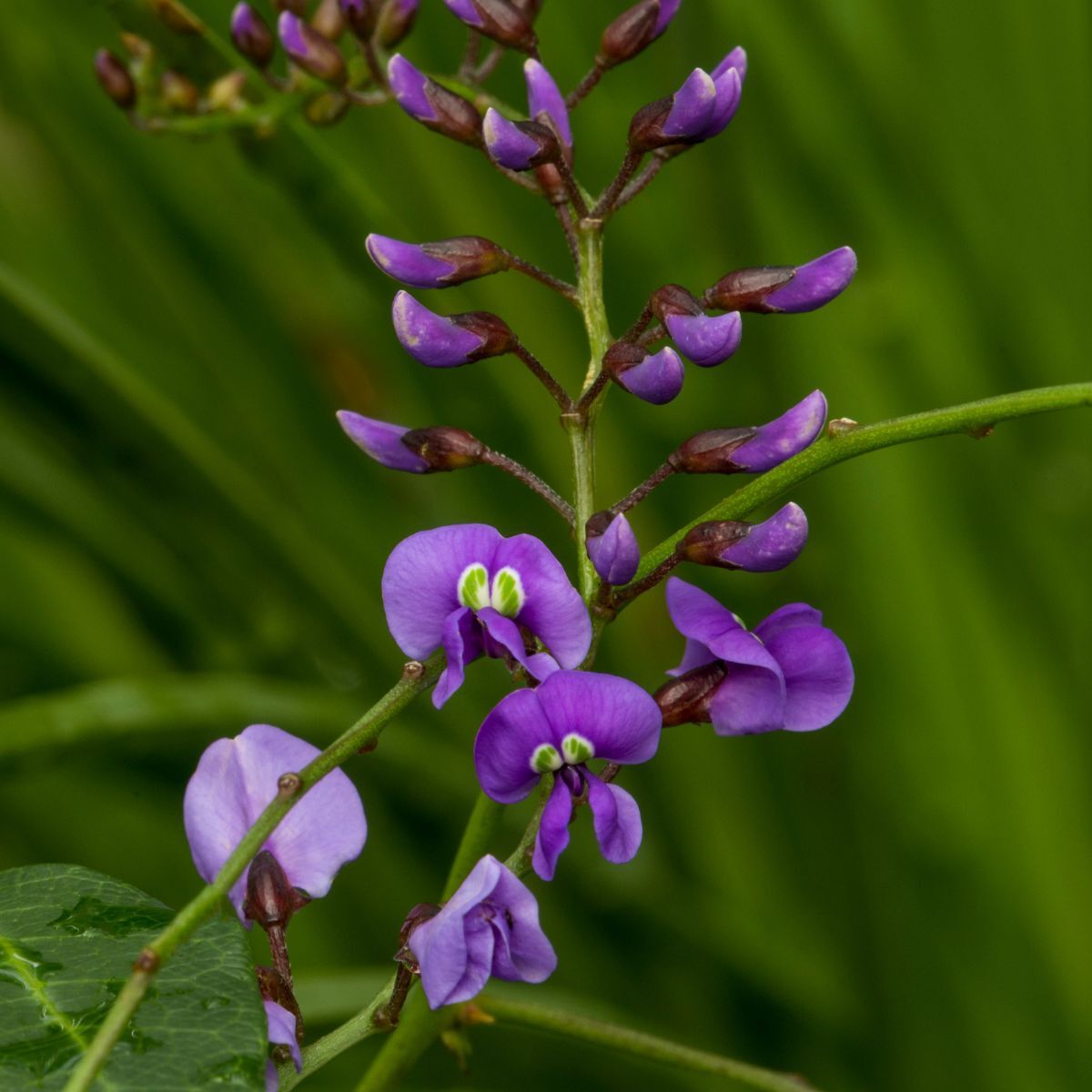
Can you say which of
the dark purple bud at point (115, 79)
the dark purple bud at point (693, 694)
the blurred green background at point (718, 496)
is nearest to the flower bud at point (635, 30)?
the dark purple bud at point (693, 694)

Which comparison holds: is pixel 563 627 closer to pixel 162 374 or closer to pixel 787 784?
pixel 787 784

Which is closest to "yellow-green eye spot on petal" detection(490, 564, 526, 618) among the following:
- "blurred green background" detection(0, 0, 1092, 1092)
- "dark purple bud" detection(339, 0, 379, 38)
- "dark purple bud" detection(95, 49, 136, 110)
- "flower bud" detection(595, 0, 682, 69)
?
"flower bud" detection(595, 0, 682, 69)

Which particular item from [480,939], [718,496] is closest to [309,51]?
[480,939]

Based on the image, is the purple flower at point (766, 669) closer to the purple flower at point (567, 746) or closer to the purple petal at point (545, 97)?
the purple flower at point (567, 746)

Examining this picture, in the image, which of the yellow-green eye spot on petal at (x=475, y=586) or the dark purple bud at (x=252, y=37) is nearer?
the yellow-green eye spot on petal at (x=475, y=586)

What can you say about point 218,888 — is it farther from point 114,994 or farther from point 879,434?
point 879,434

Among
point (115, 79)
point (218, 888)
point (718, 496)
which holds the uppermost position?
point (115, 79)

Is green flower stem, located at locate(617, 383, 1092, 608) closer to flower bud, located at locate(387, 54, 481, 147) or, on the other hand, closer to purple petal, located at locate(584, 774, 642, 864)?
purple petal, located at locate(584, 774, 642, 864)
